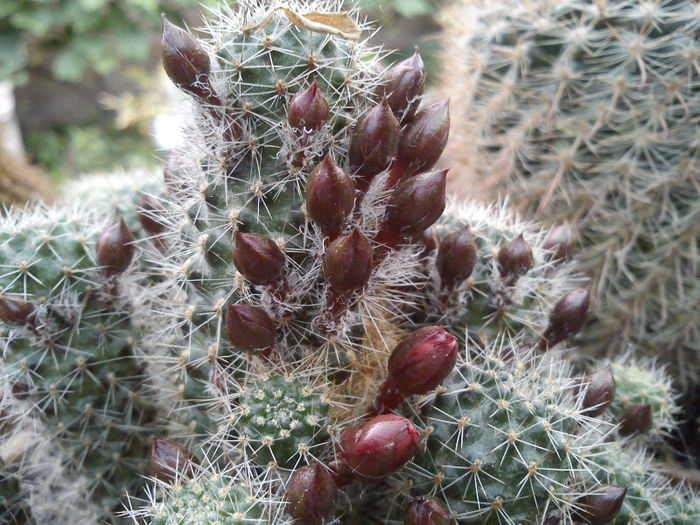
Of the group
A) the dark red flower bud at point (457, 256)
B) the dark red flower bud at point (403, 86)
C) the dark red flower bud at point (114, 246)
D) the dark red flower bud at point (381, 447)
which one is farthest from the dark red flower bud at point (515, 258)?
the dark red flower bud at point (114, 246)

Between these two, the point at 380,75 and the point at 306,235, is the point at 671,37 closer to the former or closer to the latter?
the point at 380,75

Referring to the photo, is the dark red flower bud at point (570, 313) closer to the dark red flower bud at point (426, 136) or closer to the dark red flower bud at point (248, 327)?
the dark red flower bud at point (426, 136)

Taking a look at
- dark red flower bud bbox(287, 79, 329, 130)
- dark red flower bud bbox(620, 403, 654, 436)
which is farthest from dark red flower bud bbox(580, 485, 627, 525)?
dark red flower bud bbox(287, 79, 329, 130)

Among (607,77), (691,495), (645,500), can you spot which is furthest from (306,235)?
(607,77)

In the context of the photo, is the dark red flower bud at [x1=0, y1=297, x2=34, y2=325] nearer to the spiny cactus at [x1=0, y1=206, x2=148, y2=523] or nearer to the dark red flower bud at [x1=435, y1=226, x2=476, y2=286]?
the spiny cactus at [x1=0, y1=206, x2=148, y2=523]

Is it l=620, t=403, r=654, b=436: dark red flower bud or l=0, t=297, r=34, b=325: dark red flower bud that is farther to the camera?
l=620, t=403, r=654, b=436: dark red flower bud

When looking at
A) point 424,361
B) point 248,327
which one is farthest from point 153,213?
point 424,361
